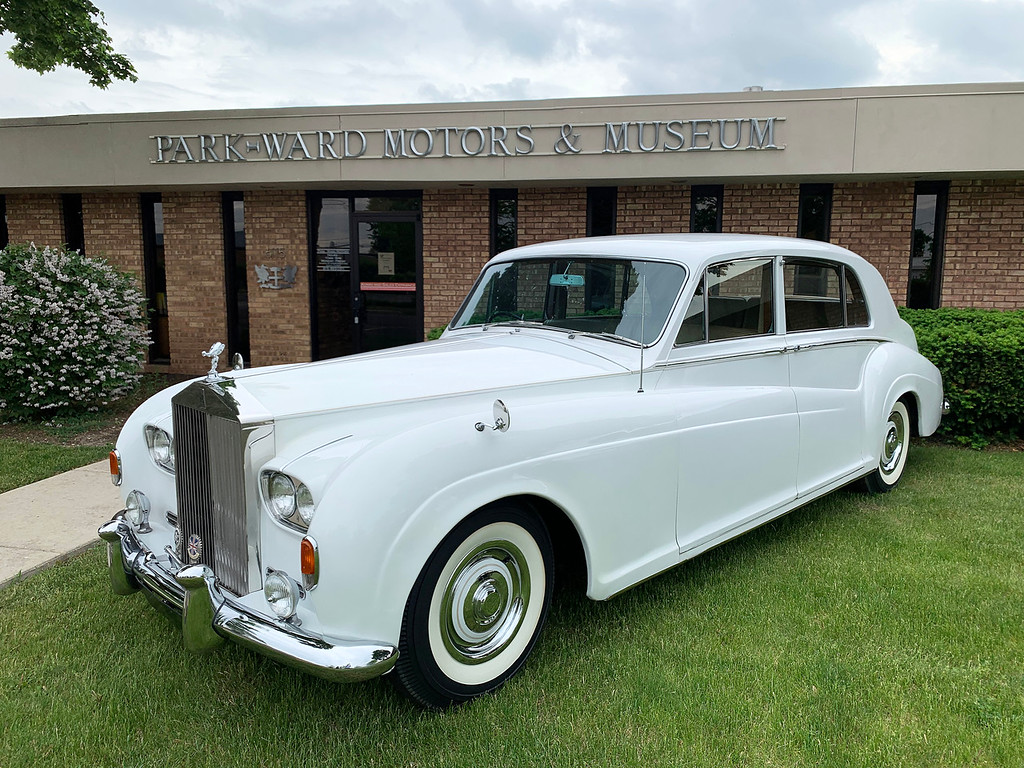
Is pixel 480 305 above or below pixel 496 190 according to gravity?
below

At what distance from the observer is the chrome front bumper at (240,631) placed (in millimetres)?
2363

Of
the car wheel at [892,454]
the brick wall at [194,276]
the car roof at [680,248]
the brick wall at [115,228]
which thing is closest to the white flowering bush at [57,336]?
the brick wall at [194,276]

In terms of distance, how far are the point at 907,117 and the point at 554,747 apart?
8.33m

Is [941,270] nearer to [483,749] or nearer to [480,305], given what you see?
[480,305]

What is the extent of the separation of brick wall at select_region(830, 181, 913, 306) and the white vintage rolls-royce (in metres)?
5.42

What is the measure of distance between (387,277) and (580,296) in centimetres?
702

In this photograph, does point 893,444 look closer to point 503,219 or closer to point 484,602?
point 484,602

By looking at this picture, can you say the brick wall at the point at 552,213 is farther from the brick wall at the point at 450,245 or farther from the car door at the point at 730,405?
the car door at the point at 730,405

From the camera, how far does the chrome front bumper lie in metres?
2.36

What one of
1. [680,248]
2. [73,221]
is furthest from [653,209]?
[73,221]

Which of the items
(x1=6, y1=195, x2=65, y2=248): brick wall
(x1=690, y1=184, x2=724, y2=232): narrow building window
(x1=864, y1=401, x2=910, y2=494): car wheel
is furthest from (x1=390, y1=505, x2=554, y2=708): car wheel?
(x1=6, y1=195, x2=65, y2=248): brick wall

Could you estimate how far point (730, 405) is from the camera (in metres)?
3.82

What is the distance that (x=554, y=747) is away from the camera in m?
2.62

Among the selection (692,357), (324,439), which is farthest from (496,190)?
(324,439)
